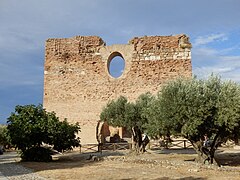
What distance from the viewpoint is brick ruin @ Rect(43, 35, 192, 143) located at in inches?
1019

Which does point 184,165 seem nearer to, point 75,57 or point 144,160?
point 144,160

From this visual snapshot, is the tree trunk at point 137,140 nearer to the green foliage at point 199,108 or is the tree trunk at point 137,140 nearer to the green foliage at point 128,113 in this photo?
the green foliage at point 128,113

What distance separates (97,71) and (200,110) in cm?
1553

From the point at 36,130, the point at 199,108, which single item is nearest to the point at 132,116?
the point at 36,130

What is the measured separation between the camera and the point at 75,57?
89.0 ft

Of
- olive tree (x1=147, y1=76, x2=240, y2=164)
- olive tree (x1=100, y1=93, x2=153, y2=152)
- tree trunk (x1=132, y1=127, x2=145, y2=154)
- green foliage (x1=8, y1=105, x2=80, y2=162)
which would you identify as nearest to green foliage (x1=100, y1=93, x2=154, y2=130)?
olive tree (x1=100, y1=93, x2=153, y2=152)

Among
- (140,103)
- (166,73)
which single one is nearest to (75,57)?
(166,73)

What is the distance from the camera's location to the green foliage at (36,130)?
1650 cm

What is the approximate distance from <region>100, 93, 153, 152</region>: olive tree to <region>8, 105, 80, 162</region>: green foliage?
9.96ft

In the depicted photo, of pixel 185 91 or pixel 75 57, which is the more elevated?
pixel 75 57

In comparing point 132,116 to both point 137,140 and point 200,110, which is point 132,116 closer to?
point 137,140

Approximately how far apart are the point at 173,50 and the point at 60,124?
12.4 meters

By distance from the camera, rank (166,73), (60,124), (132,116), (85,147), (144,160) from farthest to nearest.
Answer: (166,73) → (85,147) → (132,116) → (60,124) → (144,160)

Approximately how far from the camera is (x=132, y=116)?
734 inches
